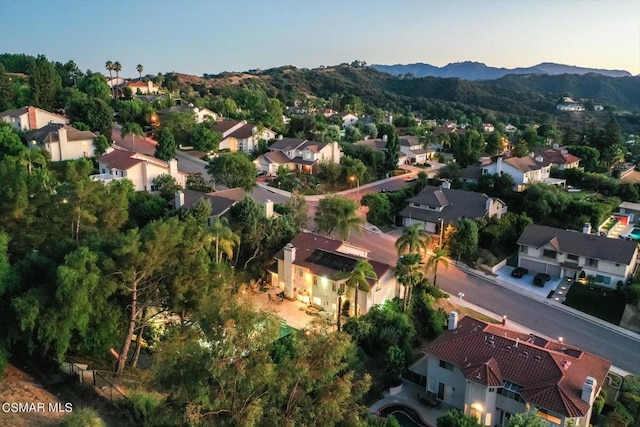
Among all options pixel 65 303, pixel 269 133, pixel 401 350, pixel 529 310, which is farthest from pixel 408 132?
pixel 65 303

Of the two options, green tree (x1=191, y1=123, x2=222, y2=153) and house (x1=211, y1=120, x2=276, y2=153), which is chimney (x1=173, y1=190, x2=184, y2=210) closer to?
green tree (x1=191, y1=123, x2=222, y2=153)

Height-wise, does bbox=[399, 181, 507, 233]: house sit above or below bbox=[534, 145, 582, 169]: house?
below

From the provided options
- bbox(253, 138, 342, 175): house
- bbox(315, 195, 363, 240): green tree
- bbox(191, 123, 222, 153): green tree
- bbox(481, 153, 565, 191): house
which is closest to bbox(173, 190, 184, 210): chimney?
bbox(315, 195, 363, 240): green tree

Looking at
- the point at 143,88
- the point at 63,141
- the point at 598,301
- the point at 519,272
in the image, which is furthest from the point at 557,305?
the point at 143,88

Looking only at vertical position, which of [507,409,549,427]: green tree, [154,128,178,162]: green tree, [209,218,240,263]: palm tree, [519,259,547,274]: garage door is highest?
[154,128,178,162]: green tree

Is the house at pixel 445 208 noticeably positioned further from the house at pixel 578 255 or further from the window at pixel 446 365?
the window at pixel 446 365

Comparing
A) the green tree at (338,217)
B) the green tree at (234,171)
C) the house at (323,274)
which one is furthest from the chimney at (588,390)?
the green tree at (234,171)
